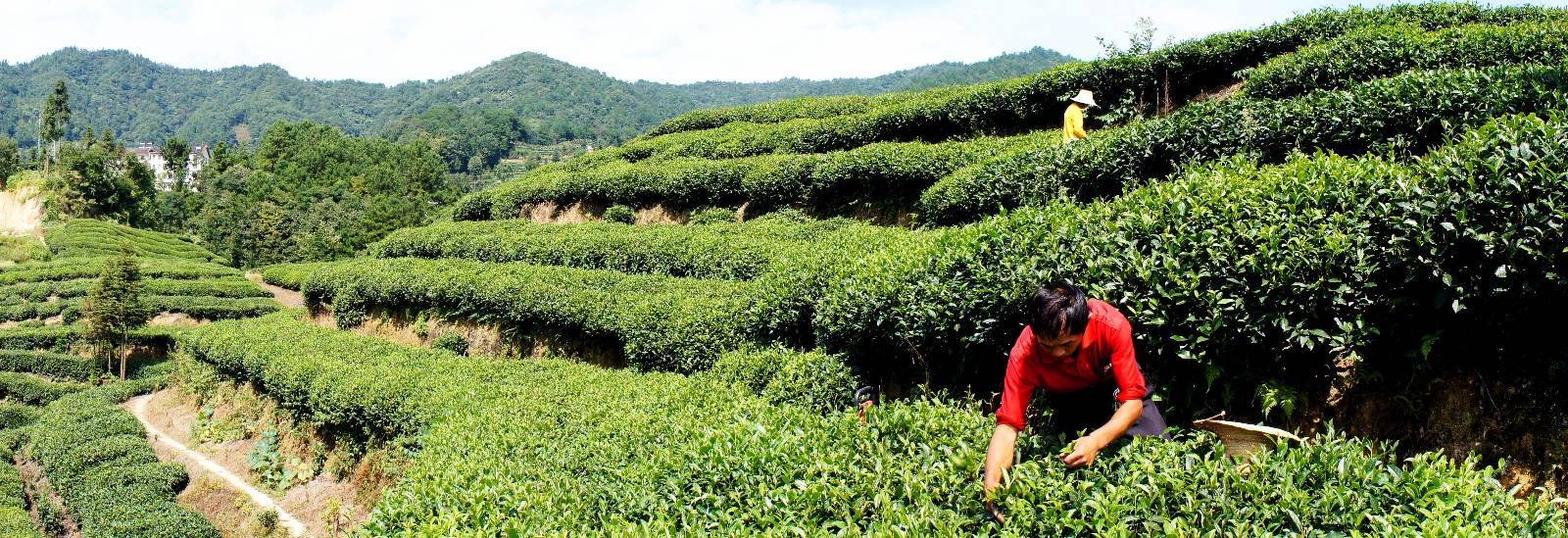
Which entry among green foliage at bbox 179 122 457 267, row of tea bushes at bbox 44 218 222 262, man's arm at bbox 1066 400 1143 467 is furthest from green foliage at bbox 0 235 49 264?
man's arm at bbox 1066 400 1143 467

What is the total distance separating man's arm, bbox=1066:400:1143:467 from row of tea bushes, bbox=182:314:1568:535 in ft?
0.44

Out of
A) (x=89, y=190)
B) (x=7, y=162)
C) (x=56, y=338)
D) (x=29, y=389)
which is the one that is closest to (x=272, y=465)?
(x=29, y=389)

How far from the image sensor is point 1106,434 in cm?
418

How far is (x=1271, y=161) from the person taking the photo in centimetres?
859

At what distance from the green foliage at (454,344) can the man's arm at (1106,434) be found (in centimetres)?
1367

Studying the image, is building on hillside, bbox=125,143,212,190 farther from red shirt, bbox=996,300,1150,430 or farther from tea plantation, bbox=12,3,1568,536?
red shirt, bbox=996,300,1150,430

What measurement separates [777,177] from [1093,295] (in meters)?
12.1

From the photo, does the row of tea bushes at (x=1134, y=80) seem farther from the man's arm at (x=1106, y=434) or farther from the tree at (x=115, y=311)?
the tree at (x=115, y=311)

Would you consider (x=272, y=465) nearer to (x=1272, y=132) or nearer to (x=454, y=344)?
(x=454, y=344)

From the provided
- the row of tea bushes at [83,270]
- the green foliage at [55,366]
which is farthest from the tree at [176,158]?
the green foliage at [55,366]

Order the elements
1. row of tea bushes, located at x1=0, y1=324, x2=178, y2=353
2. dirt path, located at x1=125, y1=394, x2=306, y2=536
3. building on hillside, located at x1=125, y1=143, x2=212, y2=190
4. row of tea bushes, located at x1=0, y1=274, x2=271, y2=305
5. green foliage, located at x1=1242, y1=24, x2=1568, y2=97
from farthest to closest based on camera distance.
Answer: building on hillside, located at x1=125, y1=143, x2=212, y2=190 < row of tea bushes, located at x1=0, y1=274, x2=271, y2=305 < row of tea bushes, located at x1=0, y1=324, x2=178, y2=353 < dirt path, located at x1=125, y1=394, x2=306, y2=536 < green foliage, located at x1=1242, y1=24, x2=1568, y2=97

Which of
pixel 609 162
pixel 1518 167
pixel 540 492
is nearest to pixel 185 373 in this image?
pixel 609 162

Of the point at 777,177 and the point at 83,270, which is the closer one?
the point at 777,177

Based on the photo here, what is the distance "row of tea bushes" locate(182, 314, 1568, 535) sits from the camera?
3748mm
